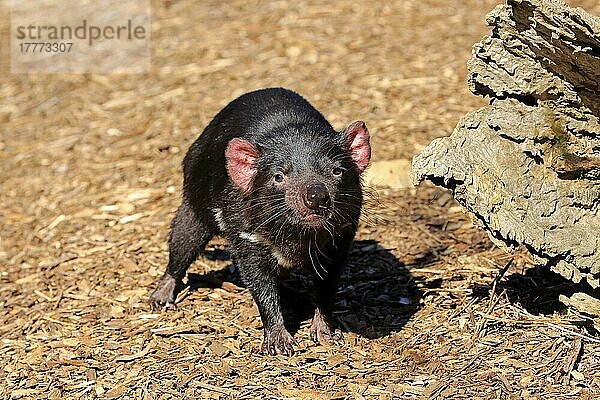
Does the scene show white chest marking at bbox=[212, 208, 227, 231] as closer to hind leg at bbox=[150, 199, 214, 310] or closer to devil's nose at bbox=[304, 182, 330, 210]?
hind leg at bbox=[150, 199, 214, 310]

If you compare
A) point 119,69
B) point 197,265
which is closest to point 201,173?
point 197,265

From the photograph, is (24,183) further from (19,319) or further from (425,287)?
(425,287)

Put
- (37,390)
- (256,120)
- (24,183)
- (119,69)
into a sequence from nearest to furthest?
(37,390)
(256,120)
(24,183)
(119,69)

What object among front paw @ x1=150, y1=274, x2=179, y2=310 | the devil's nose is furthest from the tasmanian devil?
front paw @ x1=150, y1=274, x2=179, y2=310

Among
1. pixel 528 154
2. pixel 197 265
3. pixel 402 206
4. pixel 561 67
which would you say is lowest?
pixel 197 265

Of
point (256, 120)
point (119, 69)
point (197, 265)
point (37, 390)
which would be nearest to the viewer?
point (37, 390)

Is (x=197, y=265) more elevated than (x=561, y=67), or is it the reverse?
(x=561, y=67)

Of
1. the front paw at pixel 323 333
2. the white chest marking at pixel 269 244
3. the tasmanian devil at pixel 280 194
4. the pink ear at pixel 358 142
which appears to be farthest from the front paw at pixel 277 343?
the pink ear at pixel 358 142

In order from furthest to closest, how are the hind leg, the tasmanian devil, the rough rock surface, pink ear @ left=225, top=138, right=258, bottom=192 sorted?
the hind leg → pink ear @ left=225, top=138, right=258, bottom=192 → the tasmanian devil → the rough rock surface
